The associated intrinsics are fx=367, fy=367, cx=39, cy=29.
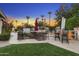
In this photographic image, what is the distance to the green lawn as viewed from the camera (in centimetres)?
732

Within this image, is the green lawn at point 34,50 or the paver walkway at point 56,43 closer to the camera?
the green lawn at point 34,50

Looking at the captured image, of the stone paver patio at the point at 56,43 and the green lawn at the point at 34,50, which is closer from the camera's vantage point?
the green lawn at the point at 34,50

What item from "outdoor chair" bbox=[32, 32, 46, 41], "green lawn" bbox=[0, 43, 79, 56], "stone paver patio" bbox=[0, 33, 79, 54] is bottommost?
"green lawn" bbox=[0, 43, 79, 56]

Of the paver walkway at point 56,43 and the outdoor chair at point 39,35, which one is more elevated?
the outdoor chair at point 39,35

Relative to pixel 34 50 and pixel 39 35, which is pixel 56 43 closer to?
pixel 39 35

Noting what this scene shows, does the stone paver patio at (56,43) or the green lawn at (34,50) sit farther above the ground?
the stone paver patio at (56,43)

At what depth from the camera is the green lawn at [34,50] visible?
7.32 metres

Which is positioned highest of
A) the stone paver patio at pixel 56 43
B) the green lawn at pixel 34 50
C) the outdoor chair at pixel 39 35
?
the outdoor chair at pixel 39 35

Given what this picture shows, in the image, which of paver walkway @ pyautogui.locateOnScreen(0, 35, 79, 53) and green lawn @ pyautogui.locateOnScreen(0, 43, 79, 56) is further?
paver walkway @ pyautogui.locateOnScreen(0, 35, 79, 53)

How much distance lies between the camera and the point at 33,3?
7.35m

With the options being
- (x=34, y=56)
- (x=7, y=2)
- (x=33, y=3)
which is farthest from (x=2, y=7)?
(x=34, y=56)

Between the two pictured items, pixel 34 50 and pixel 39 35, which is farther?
pixel 39 35

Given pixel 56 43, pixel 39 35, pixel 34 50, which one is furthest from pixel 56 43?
pixel 34 50

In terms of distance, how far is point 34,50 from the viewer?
7371 mm
